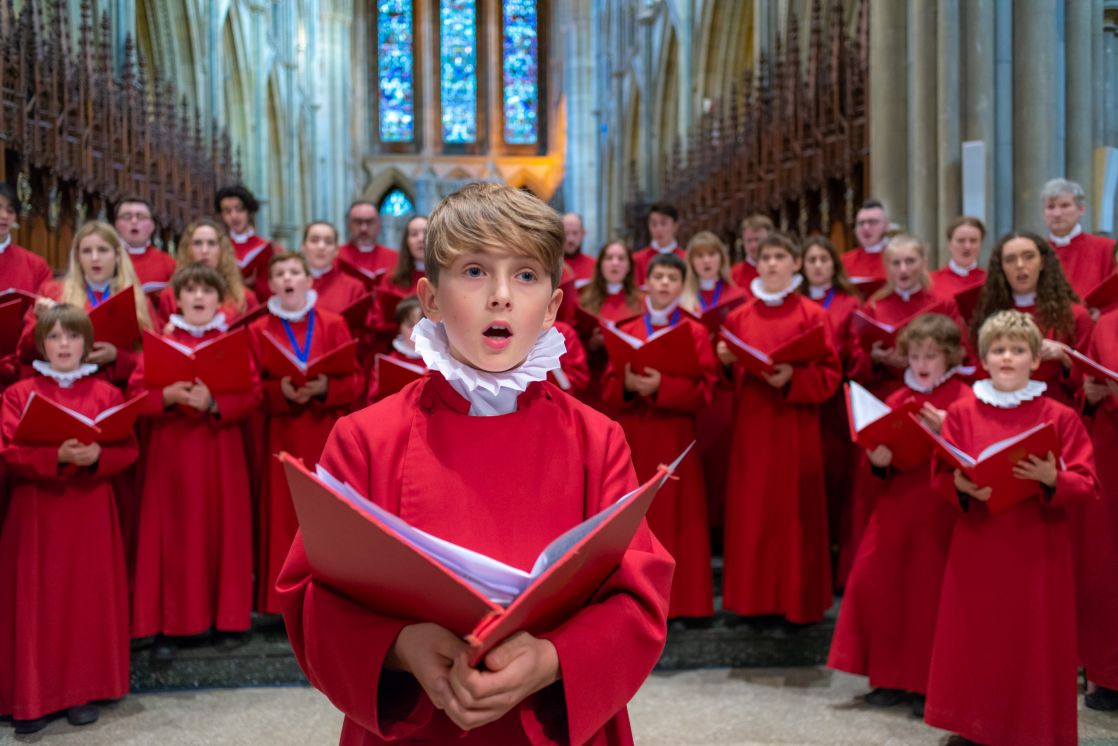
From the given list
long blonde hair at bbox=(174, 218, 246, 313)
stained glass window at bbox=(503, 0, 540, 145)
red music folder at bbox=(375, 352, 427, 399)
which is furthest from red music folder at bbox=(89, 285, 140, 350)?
stained glass window at bbox=(503, 0, 540, 145)

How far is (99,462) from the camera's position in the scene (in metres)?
4.18

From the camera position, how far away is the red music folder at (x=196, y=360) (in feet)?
14.7

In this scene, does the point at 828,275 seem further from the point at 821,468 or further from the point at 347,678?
the point at 347,678

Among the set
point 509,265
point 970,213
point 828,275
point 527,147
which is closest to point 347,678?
point 509,265

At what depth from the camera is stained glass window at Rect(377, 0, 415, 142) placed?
97.6 ft

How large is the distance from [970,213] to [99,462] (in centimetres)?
518

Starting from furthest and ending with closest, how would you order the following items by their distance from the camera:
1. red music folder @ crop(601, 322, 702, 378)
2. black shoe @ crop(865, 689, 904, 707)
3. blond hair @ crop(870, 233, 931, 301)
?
1. blond hair @ crop(870, 233, 931, 301)
2. red music folder @ crop(601, 322, 702, 378)
3. black shoe @ crop(865, 689, 904, 707)

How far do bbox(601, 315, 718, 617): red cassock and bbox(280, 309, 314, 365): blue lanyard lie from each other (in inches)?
53.5

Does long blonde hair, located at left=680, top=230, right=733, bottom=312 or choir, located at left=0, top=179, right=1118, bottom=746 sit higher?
long blonde hair, located at left=680, top=230, right=733, bottom=312

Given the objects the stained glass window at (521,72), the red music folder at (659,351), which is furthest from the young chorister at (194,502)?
the stained glass window at (521,72)

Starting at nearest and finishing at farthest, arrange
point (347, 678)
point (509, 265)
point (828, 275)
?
point (347, 678) < point (509, 265) < point (828, 275)

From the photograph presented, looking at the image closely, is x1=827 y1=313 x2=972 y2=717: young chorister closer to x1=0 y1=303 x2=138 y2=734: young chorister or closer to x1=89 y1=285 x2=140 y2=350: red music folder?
x1=0 y1=303 x2=138 y2=734: young chorister

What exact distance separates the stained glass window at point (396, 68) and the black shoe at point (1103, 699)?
A: 2708 cm

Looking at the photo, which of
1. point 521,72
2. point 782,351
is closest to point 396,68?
point 521,72
